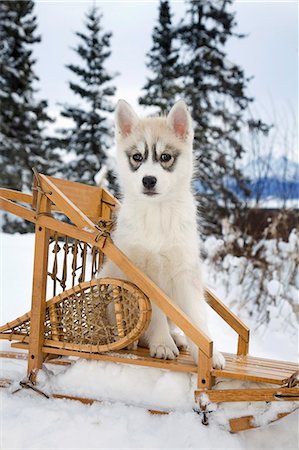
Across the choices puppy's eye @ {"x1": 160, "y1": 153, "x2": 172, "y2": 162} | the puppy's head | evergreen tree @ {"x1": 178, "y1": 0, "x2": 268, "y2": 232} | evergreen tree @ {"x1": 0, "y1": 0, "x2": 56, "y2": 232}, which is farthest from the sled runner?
evergreen tree @ {"x1": 0, "y1": 0, "x2": 56, "y2": 232}

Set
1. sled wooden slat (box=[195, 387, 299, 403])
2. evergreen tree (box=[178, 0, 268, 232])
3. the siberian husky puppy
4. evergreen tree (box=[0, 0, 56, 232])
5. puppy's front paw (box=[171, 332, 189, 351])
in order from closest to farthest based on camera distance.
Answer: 1. sled wooden slat (box=[195, 387, 299, 403])
2. the siberian husky puppy
3. puppy's front paw (box=[171, 332, 189, 351])
4. evergreen tree (box=[178, 0, 268, 232])
5. evergreen tree (box=[0, 0, 56, 232])

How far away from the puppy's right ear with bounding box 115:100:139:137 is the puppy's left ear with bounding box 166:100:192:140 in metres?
0.16

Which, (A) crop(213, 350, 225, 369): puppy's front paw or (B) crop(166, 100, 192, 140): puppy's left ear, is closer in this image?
(A) crop(213, 350, 225, 369): puppy's front paw

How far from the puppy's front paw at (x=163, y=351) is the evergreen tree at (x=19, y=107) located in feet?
28.3

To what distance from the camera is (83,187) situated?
2.65 metres

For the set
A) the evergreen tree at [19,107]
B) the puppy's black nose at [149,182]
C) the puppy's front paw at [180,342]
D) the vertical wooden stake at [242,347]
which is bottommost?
the vertical wooden stake at [242,347]

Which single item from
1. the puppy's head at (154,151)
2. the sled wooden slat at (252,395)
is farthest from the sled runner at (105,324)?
the puppy's head at (154,151)

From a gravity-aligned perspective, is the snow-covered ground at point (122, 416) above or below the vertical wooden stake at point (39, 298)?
below

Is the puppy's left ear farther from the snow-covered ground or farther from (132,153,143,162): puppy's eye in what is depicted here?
the snow-covered ground

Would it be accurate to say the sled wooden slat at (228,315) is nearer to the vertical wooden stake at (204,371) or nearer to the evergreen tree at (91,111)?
the vertical wooden stake at (204,371)

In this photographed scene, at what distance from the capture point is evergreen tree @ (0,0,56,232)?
34.2 feet

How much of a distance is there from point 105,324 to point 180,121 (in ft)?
3.10

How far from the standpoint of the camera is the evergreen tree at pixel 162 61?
912cm

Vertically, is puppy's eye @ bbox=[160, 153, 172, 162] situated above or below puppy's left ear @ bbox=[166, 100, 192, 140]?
below
